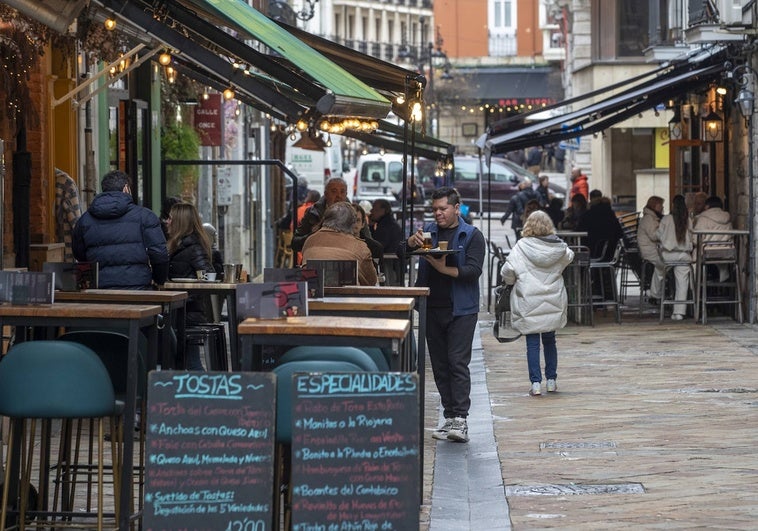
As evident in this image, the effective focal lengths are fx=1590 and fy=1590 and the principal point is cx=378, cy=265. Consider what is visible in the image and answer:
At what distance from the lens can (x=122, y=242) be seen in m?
10.2

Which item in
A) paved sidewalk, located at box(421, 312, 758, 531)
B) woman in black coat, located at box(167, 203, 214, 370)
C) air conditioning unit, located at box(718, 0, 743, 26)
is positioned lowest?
paved sidewalk, located at box(421, 312, 758, 531)

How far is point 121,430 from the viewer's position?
7.46 metres

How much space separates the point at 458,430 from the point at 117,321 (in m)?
4.34

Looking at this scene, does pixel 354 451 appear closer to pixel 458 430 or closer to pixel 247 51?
pixel 247 51

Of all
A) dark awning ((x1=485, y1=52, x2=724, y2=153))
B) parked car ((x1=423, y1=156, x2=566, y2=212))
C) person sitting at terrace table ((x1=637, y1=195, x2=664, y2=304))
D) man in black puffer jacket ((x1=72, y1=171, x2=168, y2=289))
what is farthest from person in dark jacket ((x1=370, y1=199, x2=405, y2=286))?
parked car ((x1=423, y1=156, x2=566, y2=212))

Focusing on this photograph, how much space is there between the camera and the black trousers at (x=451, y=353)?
35.0ft

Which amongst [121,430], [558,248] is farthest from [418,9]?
[121,430]

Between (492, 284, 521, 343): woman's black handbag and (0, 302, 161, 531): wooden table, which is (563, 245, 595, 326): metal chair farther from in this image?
(0, 302, 161, 531): wooden table

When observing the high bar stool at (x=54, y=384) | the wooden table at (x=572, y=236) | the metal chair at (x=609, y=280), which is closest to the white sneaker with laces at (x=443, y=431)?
the high bar stool at (x=54, y=384)

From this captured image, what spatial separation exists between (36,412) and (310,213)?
28.2ft

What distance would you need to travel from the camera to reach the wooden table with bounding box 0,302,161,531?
696cm

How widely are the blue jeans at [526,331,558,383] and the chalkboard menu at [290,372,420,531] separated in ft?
22.9

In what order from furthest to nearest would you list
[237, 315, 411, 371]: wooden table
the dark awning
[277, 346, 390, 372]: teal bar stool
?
the dark awning < [277, 346, 390, 372]: teal bar stool < [237, 315, 411, 371]: wooden table

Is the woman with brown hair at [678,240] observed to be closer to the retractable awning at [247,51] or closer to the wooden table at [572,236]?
the wooden table at [572,236]
